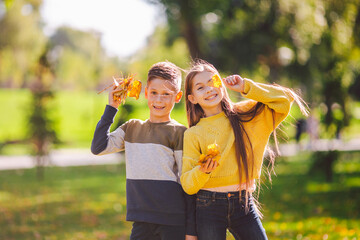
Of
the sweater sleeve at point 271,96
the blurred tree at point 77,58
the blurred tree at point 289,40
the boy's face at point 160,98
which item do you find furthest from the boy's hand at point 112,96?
the blurred tree at point 77,58

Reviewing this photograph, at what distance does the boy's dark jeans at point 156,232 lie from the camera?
2.88m

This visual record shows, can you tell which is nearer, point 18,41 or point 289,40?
point 289,40

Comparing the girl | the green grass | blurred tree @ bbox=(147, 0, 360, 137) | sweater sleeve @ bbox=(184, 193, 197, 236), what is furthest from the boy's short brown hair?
the green grass

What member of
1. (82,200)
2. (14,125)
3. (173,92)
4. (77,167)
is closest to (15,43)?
(14,125)

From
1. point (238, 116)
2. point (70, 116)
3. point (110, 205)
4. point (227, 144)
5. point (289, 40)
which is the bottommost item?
point (110, 205)

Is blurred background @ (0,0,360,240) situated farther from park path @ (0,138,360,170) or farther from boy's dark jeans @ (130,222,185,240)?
boy's dark jeans @ (130,222,185,240)

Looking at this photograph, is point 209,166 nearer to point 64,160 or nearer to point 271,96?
point 271,96

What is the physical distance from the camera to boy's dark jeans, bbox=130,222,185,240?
288 cm

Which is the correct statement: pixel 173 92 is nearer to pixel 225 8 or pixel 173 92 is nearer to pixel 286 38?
pixel 225 8

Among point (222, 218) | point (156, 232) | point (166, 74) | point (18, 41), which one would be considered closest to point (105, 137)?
point (166, 74)

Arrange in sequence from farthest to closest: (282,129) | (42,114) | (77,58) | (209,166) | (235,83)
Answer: (77,58)
(42,114)
(282,129)
(235,83)
(209,166)

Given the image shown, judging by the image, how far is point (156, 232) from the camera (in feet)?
9.61

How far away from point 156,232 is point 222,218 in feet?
1.38

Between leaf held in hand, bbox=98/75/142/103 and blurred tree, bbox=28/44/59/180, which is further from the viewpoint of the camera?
blurred tree, bbox=28/44/59/180
